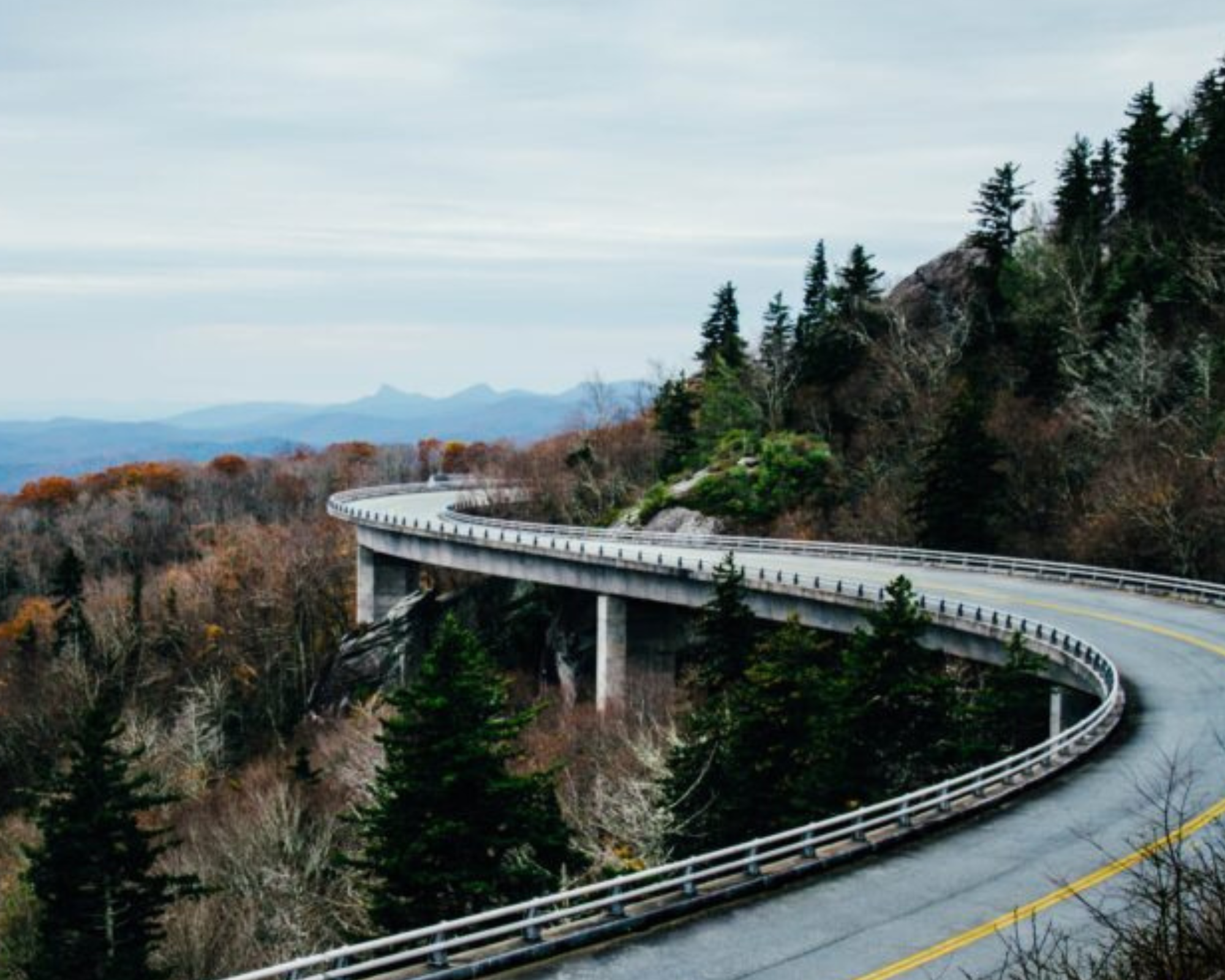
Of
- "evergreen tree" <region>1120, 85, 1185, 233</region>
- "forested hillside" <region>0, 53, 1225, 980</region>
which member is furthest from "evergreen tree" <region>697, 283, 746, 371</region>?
"evergreen tree" <region>1120, 85, 1185, 233</region>

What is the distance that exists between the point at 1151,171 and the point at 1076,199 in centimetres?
652

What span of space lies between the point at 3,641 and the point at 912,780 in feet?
293

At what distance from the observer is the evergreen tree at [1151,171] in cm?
7688

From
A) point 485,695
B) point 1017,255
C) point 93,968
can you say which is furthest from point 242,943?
point 1017,255

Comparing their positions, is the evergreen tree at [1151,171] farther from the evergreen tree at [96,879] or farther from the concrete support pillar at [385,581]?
the evergreen tree at [96,879]

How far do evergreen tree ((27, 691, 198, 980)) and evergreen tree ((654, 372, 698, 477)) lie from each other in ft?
193

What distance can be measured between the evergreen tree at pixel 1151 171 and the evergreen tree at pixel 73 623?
7434cm

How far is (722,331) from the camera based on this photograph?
105 metres

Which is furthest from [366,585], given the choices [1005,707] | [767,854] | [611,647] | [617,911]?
[617,911]

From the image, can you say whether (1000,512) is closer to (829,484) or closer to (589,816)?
(829,484)

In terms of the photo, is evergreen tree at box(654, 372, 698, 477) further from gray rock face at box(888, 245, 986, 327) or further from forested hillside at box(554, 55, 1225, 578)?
gray rock face at box(888, 245, 986, 327)

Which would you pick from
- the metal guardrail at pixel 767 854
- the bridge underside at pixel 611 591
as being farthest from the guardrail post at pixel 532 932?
the bridge underside at pixel 611 591

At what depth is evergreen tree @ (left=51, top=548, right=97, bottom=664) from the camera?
8000 centimetres

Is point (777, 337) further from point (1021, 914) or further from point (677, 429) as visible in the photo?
point (1021, 914)
